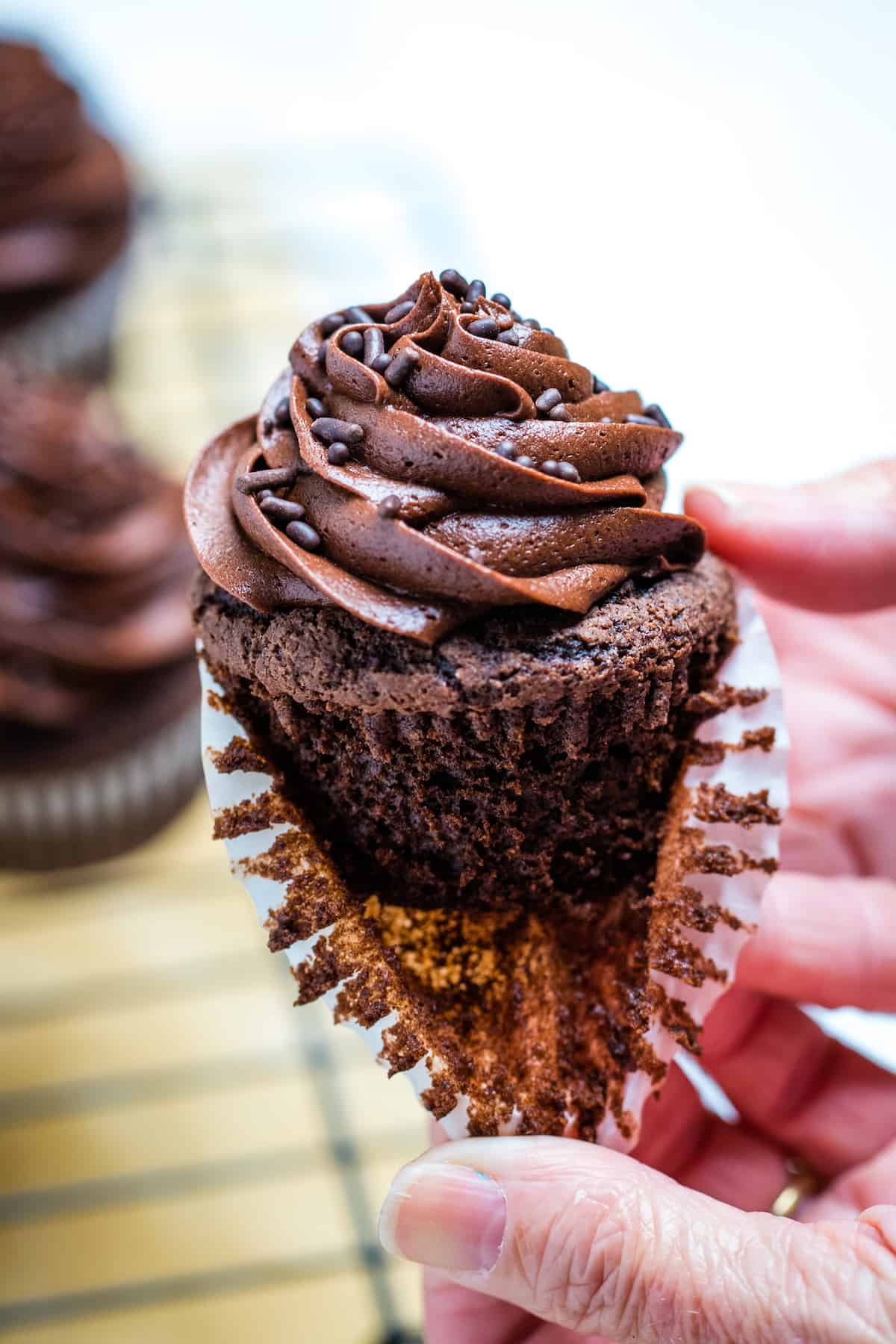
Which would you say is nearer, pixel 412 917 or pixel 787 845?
pixel 412 917

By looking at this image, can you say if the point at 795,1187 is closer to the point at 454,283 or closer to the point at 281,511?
the point at 281,511

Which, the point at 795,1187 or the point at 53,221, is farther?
the point at 53,221

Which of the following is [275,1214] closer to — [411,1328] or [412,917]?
[411,1328]

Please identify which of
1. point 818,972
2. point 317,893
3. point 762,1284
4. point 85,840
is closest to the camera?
point 762,1284

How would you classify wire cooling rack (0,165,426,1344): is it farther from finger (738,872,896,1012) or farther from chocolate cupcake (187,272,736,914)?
chocolate cupcake (187,272,736,914)

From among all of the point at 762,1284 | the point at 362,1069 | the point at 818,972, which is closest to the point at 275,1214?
the point at 362,1069

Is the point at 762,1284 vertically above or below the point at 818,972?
above

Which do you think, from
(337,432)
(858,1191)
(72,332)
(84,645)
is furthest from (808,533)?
(72,332)
